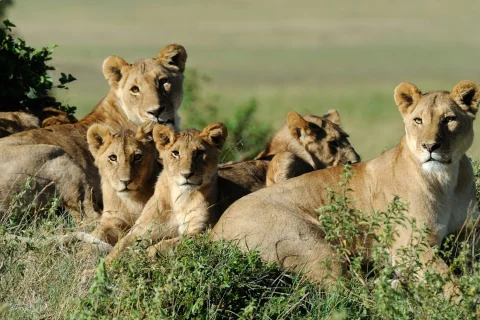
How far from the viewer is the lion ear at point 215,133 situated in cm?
697

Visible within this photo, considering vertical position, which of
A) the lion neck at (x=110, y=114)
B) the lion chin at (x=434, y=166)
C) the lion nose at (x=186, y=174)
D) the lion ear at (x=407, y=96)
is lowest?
the lion neck at (x=110, y=114)

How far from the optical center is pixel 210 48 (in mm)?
55438

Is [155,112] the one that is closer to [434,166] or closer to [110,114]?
[110,114]

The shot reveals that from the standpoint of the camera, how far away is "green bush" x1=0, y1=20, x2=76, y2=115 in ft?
29.5

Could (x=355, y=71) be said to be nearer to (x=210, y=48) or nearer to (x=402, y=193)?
(x=210, y=48)

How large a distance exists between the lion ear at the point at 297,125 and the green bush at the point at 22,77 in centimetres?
222

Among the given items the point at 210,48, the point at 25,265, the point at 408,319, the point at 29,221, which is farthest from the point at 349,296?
the point at 210,48

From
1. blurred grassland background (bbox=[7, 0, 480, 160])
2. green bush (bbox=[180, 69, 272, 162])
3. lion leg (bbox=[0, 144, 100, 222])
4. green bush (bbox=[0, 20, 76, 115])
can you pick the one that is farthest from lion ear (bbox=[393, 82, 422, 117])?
blurred grassland background (bbox=[7, 0, 480, 160])

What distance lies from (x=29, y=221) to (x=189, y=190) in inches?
55.8

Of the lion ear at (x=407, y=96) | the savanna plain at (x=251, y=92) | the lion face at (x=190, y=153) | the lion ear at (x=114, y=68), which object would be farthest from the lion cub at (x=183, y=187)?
the lion ear at (x=114, y=68)

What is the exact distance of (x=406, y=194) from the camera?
636 cm

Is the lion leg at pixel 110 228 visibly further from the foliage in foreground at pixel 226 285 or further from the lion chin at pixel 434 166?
the lion chin at pixel 434 166

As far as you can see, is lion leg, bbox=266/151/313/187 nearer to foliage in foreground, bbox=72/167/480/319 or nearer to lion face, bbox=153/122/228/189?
lion face, bbox=153/122/228/189

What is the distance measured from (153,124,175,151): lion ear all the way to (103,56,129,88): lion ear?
78.6 inches
